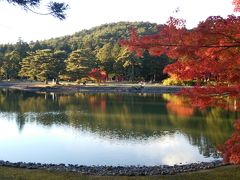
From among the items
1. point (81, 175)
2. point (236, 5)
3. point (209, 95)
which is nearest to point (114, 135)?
point (81, 175)

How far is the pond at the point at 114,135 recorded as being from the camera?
1349cm

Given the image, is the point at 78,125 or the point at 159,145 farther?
the point at 78,125

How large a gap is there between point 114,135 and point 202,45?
38.6 ft

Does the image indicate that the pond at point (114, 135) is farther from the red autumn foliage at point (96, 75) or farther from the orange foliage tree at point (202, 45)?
the red autumn foliage at point (96, 75)

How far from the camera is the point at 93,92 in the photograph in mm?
44062

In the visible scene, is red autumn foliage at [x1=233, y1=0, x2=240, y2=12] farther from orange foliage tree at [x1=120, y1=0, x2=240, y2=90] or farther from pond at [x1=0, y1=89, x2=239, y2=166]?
pond at [x1=0, y1=89, x2=239, y2=166]

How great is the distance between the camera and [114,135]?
17.1 metres

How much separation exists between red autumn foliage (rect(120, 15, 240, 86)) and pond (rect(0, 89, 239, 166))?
684cm

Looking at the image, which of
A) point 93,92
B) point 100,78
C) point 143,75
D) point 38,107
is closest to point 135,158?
point 38,107

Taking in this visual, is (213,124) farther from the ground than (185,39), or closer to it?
closer to it

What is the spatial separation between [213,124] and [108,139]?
675cm

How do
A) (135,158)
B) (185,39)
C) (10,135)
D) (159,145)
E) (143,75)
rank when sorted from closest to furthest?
1. (185,39)
2. (135,158)
3. (159,145)
4. (10,135)
5. (143,75)

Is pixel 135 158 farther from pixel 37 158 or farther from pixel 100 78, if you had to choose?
pixel 100 78

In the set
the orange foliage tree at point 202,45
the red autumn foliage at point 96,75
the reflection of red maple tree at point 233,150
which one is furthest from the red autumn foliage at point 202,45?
the red autumn foliage at point 96,75
